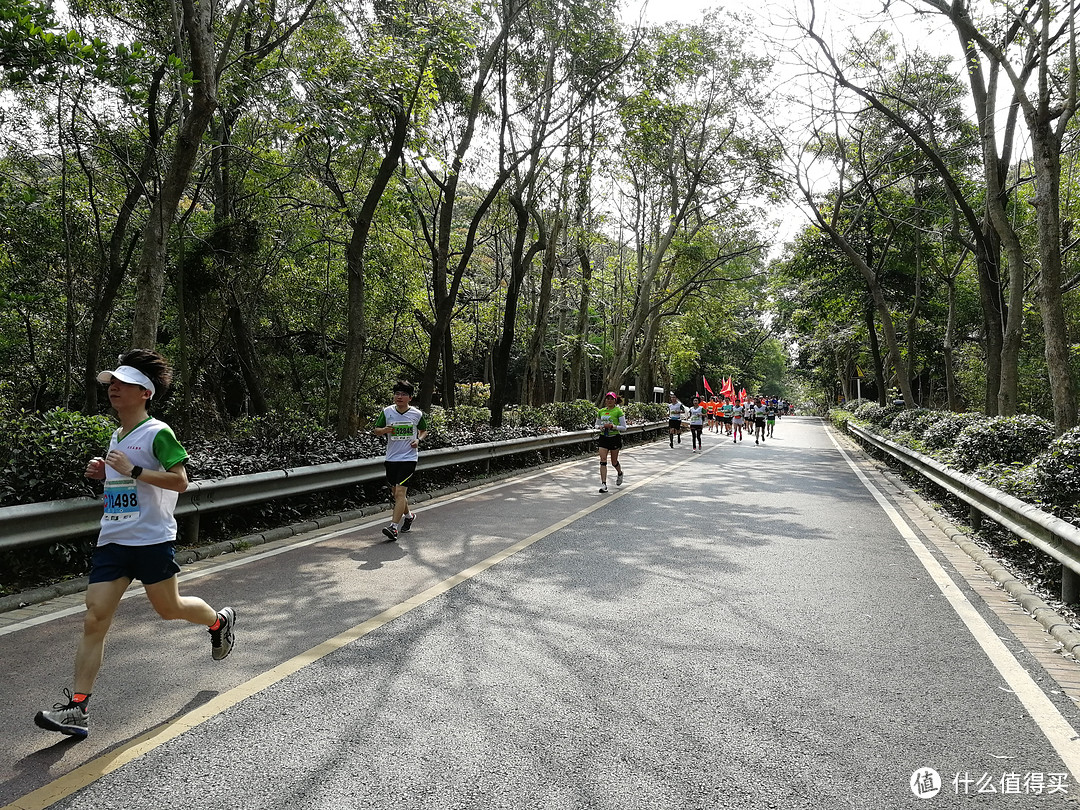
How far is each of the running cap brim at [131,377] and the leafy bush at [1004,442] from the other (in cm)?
965

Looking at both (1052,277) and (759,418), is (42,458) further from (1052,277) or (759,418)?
(759,418)

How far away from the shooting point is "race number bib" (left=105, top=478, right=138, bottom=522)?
3730 millimetres

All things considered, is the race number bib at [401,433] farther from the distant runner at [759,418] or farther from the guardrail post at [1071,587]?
the distant runner at [759,418]

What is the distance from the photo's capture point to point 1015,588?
6.32 meters

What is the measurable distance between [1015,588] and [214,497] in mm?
6963

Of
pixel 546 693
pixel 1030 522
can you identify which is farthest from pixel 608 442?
pixel 546 693

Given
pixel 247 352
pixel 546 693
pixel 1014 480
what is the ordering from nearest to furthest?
pixel 546 693
pixel 1014 480
pixel 247 352

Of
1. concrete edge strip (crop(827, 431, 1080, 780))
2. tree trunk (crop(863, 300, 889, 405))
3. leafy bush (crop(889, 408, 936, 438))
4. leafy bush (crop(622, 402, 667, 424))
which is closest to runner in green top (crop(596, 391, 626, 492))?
concrete edge strip (crop(827, 431, 1080, 780))

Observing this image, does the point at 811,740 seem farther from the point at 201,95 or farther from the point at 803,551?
the point at 201,95

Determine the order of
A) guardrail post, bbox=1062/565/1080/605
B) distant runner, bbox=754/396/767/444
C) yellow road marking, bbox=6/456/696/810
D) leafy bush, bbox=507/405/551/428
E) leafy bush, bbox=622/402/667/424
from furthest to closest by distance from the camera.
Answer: leafy bush, bbox=622/402/667/424 → distant runner, bbox=754/396/767/444 → leafy bush, bbox=507/405/551/428 → guardrail post, bbox=1062/565/1080/605 → yellow road marking, bbox=6/456/696/810

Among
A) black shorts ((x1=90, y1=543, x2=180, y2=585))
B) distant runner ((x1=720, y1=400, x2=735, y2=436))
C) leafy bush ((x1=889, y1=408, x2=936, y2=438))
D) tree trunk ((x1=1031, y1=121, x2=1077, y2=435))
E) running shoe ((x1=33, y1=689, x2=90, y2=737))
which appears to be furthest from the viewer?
distant runner ((x1=720, y1=400, x2=735, y2=436))

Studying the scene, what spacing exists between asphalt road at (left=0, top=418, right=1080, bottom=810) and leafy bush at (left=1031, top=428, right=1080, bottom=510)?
3.73 ft

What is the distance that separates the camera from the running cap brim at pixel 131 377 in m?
3.63

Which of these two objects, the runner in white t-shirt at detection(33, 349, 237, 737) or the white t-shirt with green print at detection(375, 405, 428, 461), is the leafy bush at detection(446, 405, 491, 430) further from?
the runner in white t-shirt at detection(33, 349, 237, 737)
